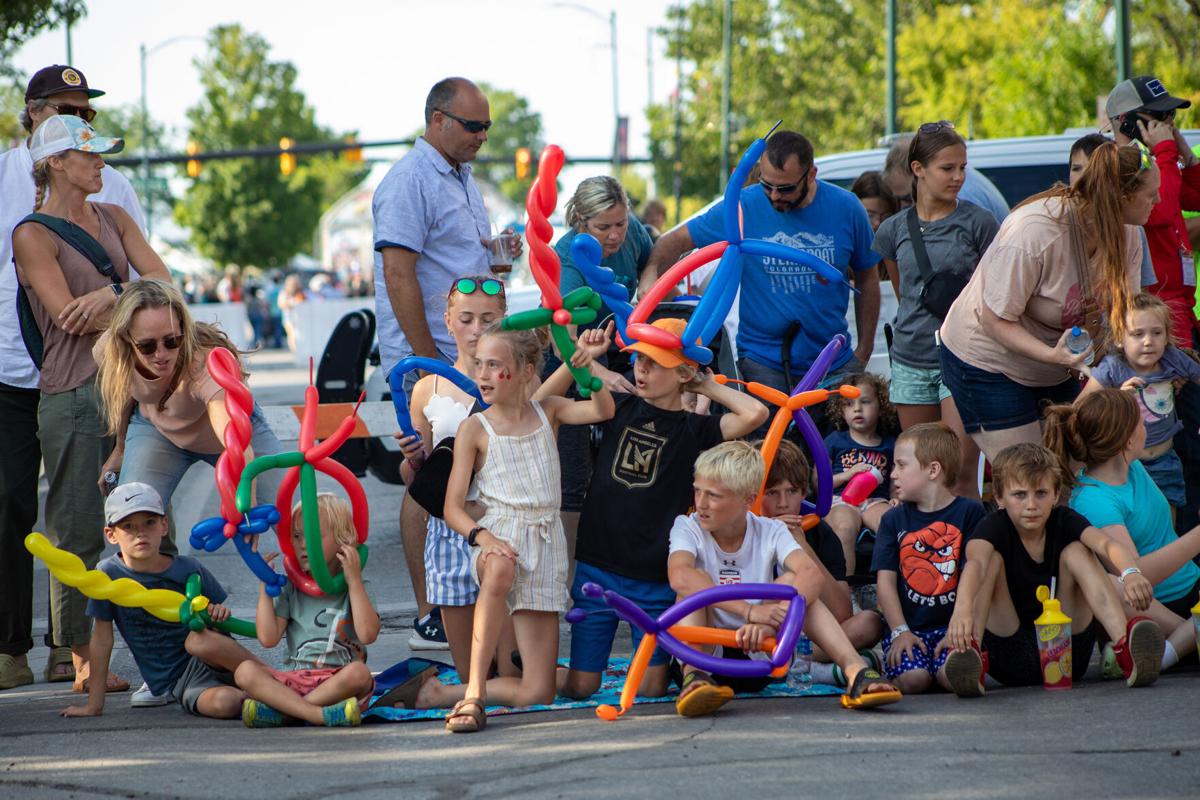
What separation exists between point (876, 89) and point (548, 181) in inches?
1305

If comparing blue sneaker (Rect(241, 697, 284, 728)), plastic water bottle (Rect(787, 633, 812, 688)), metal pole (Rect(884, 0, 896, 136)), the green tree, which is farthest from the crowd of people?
the green tree

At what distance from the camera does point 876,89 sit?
36594 millimetres

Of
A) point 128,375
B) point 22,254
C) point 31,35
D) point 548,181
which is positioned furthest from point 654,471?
point 31,35

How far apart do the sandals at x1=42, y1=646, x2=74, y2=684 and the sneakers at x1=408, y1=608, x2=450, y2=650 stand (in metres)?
1.42

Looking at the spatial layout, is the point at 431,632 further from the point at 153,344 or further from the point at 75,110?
the point at 75,110

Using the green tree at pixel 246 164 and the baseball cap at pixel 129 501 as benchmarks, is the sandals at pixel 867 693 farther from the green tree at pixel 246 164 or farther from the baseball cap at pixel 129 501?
the green tree at pixel 246 164

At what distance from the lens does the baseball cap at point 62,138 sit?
5895mm

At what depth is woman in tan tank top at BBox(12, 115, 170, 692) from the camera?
5.89 m

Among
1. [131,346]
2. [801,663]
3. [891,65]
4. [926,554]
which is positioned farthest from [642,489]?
[891,65]

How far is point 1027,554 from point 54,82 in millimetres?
4337

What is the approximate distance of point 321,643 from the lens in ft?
17.4

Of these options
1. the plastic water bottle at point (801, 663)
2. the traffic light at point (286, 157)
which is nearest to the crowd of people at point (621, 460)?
the plastic water bottle at point (801, 663)

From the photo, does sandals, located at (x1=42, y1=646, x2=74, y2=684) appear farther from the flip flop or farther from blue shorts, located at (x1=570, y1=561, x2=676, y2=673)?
blue shorts, located at (x1=570, y1=561, x2=676, y2=673)

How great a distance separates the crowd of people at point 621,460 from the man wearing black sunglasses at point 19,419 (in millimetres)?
13
